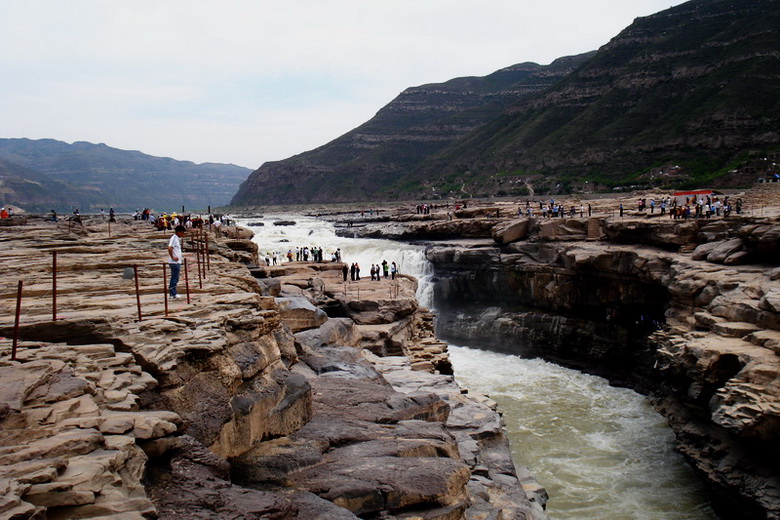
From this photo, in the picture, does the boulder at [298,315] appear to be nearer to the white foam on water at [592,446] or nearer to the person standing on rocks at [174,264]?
the person standing on rocks at [174,264]

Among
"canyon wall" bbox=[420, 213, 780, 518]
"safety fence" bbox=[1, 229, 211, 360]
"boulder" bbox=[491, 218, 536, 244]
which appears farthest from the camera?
"boulder" bbox=[491, 218, 536, 244]

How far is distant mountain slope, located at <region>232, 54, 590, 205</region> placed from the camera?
159m

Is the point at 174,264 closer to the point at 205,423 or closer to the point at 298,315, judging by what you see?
the point at 205,423

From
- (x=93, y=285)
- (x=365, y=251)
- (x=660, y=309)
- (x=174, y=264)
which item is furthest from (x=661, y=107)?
(x=93, y=285)

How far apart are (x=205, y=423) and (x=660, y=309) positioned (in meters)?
23.7

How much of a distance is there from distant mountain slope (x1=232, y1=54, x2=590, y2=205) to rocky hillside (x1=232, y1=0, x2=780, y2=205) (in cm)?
104

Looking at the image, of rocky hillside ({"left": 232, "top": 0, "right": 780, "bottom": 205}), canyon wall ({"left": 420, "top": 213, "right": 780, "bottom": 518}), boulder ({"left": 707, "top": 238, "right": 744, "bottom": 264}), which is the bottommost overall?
canyon wall ({"left": 420, "top": 213, "right": 780, "bottom": 518})

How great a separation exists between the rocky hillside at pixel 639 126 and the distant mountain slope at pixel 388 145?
1.04m

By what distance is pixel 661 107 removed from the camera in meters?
94.6

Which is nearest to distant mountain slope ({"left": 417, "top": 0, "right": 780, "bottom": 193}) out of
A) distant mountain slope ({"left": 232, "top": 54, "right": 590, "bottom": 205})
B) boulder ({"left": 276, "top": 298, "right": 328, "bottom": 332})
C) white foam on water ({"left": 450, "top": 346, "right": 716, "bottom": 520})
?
distant mountain slope ({"left": 232, "top": 54, "right": 590, "bottom": 205})

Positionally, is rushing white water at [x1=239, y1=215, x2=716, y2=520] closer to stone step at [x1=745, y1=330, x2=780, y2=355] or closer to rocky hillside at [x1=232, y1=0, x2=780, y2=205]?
stone step at [x1=745, y1=330, x2=780, y2=355]

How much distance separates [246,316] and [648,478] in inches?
495

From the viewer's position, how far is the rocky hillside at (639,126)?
7750 centimetres

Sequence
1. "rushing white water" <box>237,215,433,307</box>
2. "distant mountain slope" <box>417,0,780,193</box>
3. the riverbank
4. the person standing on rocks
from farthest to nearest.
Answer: "distant mountain slope" <box>417,0,780,193</box>
"rushing white water" <box>237,215,433,307</box>
the person standing on rocks
the riverbank
